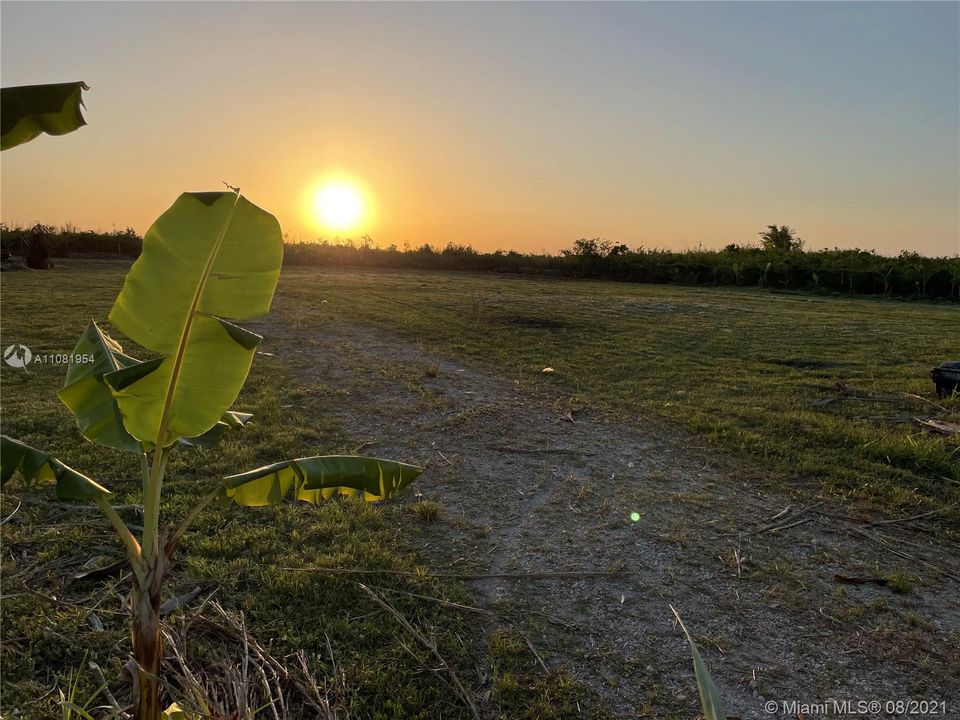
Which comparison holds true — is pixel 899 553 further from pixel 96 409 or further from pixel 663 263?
pixel 663 263

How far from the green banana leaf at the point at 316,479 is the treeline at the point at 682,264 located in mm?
22848

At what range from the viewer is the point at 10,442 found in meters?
1.97

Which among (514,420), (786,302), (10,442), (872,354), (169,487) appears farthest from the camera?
(786,302)

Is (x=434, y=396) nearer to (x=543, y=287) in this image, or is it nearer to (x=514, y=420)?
(x=514, y=420)

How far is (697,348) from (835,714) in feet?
25.5

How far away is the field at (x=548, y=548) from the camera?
2506 mm

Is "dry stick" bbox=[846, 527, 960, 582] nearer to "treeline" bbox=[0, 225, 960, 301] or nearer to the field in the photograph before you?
the field

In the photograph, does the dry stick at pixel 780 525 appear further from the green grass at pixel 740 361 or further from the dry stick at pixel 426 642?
the dry stick at pixel 426 642

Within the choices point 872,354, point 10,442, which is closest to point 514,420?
point 10,442

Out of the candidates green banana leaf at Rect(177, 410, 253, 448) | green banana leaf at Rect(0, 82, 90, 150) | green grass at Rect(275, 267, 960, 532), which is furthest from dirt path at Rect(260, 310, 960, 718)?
green banana leaf at Rect(0, 82, 90, 150)

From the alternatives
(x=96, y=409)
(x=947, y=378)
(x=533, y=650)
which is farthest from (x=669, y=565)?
(x=947, y=378)

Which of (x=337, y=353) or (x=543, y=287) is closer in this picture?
(x=337, y=353)

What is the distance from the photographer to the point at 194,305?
2004 millimetres

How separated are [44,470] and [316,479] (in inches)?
33.4
